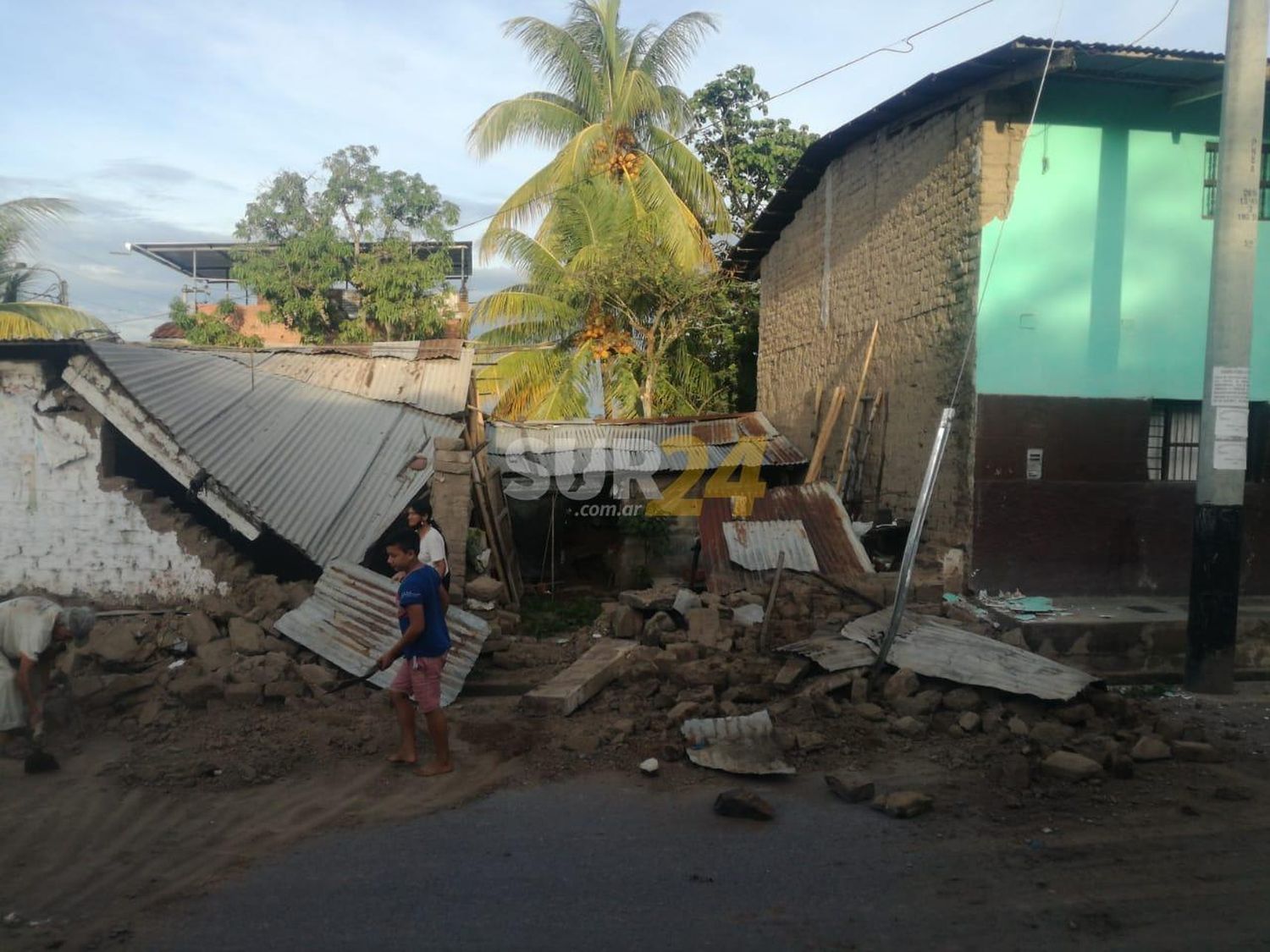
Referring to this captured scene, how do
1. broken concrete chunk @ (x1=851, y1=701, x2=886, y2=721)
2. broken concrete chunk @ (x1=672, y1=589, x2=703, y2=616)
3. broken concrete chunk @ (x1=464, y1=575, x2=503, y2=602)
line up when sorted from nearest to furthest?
broken concrete chunk @ (x1=851, y1=701, x2=886, y2=721) → broken concrete chunk @ (x1=672, y1=589, x2=703, y2=616) → broken concrete chunk @ (x1=464, y1=575, x2=503, y2=602)

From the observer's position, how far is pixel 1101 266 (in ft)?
32.8

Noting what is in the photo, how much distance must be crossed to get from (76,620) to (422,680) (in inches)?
92.2

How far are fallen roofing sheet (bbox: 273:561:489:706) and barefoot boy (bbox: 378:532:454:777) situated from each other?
109cm

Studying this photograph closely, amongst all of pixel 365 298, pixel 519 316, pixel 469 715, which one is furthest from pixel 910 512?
pixel 365 298

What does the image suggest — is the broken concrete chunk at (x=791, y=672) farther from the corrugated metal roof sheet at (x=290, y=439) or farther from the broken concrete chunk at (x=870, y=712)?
the corrugated metal roof sheet at (x=290, y=439)

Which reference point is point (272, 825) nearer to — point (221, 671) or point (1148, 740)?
point (221, 671)

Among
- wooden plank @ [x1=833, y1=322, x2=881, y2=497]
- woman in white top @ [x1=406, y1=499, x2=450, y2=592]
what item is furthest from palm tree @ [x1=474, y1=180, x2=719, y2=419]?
woman in white top @ [x1=406, y1=499, x2=450, y2=592]

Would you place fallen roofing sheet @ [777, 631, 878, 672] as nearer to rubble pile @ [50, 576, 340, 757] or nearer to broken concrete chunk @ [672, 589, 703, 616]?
broken concrete chunk @ [672, 589, 703, 616]

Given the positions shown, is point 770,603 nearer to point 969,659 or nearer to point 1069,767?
point 969,659

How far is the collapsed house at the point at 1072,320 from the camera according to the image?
9.72 metres

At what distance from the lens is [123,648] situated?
721cm

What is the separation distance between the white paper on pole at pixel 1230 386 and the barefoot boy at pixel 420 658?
659cm

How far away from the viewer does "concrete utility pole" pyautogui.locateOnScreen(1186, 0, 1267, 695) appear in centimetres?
776

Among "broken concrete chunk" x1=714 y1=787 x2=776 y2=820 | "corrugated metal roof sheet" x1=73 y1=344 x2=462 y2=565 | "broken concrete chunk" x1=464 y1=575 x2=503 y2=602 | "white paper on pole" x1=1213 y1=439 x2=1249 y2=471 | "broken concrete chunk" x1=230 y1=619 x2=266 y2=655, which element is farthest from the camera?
"broken concrete chunk" x1=464 y1=575 x2=503 y2=602
